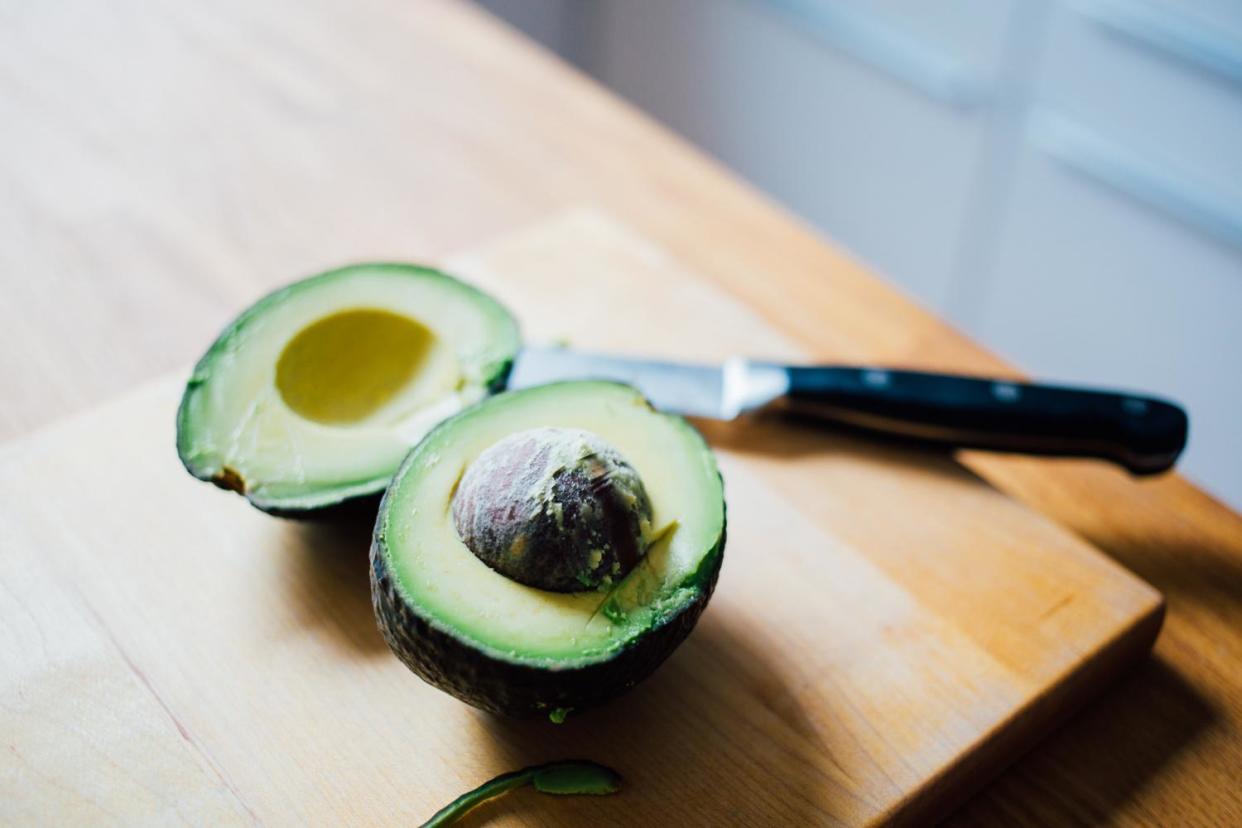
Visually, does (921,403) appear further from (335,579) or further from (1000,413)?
(335,579)

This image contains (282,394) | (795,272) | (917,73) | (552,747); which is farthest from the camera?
(917,73)

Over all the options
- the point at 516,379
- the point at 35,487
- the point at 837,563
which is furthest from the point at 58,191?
the point at 837,563

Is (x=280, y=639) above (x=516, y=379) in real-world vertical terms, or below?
below

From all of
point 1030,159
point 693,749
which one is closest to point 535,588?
point 693,749

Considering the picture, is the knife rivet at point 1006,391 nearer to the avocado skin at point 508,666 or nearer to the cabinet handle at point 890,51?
the avocado skin at point 508,666

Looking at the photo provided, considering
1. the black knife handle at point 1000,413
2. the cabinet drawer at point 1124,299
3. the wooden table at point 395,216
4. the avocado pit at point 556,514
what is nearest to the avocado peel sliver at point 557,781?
the avocado pit at point 556,514

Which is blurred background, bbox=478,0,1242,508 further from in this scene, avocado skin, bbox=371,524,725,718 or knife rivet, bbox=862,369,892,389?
avocado skin, bbox=371,524,725,718

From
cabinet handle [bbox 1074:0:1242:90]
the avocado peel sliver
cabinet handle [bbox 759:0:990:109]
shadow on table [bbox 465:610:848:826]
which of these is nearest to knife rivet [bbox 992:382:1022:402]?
shadow on table [bbox 465:610:848:826]

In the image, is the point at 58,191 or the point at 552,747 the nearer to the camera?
the point at 552,747

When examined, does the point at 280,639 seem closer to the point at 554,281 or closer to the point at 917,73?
the point at 554,281

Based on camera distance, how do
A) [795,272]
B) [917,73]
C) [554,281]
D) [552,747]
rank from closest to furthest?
[552,747] < [554,281] < [795,272] < [917,73]
